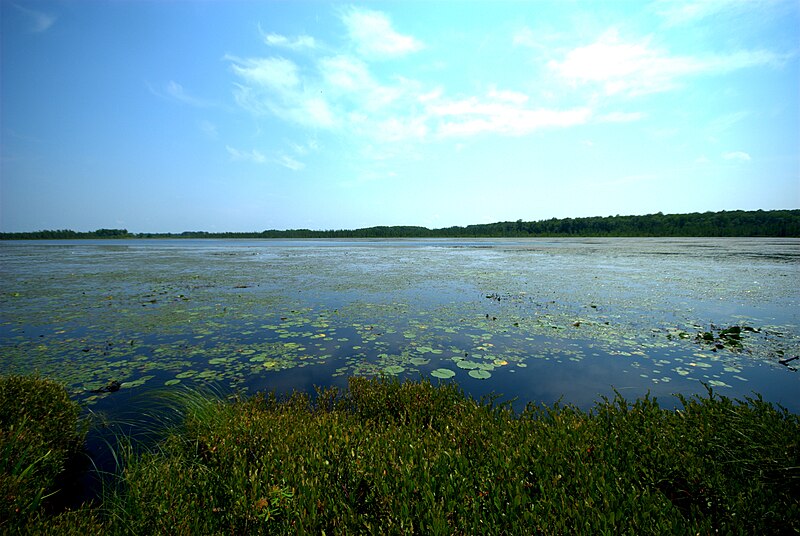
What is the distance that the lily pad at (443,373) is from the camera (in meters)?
7.64

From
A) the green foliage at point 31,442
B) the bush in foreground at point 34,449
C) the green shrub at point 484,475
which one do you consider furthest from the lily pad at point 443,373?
the green foliage at point 31,442

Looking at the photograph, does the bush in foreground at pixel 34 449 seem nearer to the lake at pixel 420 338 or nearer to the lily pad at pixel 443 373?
the lake at pixel 420 338

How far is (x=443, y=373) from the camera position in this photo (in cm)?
781

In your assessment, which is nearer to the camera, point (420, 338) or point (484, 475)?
point (484, 475)

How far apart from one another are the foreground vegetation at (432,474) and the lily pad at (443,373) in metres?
2.12

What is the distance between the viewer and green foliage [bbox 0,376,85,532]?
3531mm

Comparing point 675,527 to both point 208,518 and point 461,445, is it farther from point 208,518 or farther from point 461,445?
point 208,518

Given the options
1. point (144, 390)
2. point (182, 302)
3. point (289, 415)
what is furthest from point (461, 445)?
point (182, 302)

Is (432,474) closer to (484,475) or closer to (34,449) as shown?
(484,475)

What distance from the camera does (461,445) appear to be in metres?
4.62

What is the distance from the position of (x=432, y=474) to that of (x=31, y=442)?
5073 millimetres

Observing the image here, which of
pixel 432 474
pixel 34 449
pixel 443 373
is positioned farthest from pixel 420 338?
pixel 34 449

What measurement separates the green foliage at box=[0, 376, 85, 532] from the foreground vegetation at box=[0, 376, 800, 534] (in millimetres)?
21

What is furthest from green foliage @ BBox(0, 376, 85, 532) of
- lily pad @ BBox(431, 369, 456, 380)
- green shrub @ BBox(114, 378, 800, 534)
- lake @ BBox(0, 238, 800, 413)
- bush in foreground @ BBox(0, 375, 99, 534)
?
lily pad @ BBox(431, 369, 456, 380)
